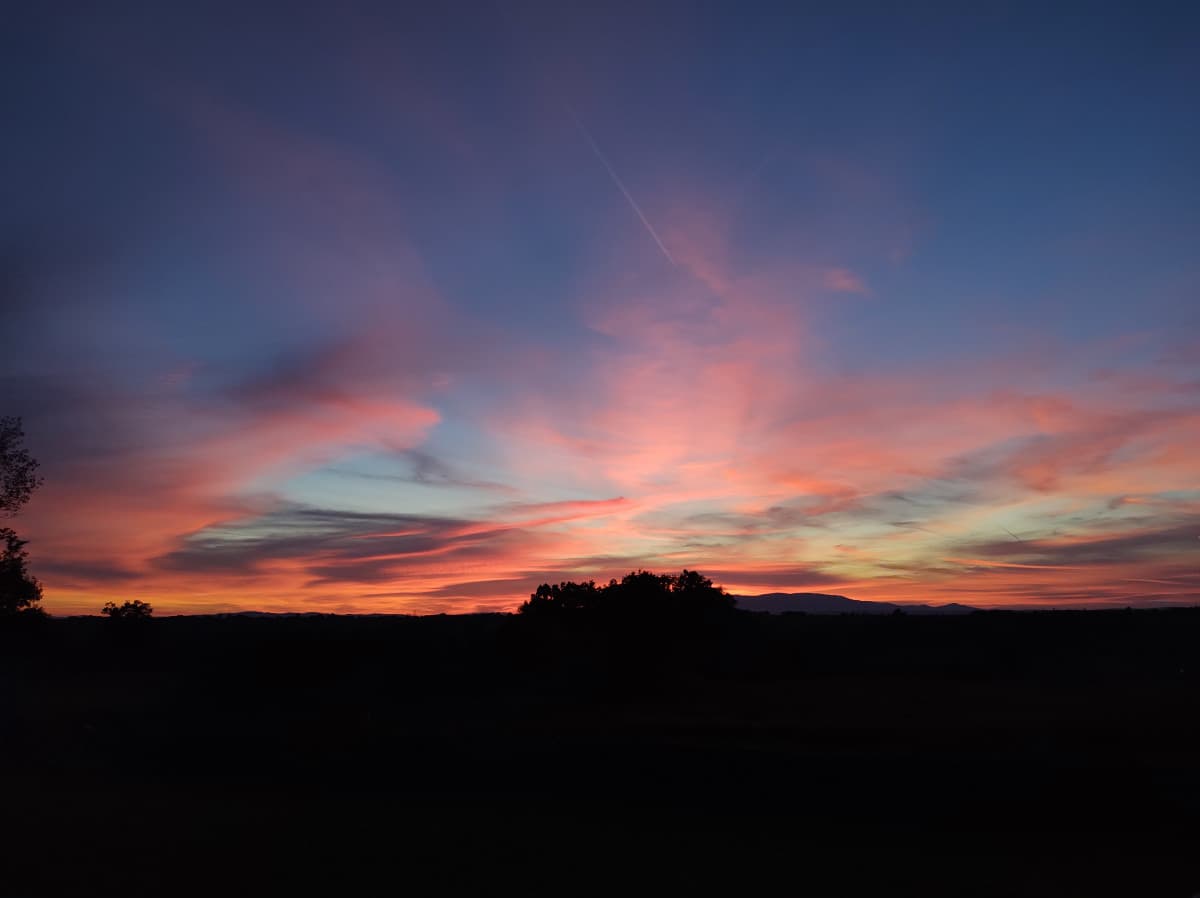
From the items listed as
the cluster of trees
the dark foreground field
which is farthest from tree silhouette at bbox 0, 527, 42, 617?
the cluster of trees

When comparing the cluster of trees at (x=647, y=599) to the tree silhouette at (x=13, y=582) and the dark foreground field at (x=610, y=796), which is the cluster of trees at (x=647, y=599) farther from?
the tree silhouette at (x=13, y=582)

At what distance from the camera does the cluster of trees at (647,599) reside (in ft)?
157

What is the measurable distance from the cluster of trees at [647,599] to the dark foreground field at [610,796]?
5113 mm

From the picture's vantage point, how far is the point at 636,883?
45.1ft

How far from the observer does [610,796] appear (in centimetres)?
2030

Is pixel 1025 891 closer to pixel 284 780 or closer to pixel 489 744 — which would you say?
pixel 489 744

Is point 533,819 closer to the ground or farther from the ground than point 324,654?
closer to the ground

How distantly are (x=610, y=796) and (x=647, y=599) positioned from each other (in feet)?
90.5

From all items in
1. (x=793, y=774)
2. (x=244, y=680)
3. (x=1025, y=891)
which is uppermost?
(x=244, y=680)

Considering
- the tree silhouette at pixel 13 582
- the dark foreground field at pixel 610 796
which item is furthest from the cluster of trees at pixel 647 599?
the tree silhouette at pixel 13 582

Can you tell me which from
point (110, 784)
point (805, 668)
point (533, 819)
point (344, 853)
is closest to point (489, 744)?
point (533, 819)

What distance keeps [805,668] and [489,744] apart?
4317cm

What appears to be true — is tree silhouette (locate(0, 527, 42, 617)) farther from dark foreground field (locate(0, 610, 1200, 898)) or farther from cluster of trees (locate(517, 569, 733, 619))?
cluster of trees (locate(517, 569, 733, 619))

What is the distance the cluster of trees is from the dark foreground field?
16.8ft
